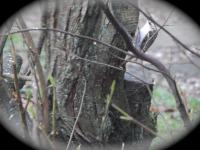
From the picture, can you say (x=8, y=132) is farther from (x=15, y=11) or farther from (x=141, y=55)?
(x=141, y=55)

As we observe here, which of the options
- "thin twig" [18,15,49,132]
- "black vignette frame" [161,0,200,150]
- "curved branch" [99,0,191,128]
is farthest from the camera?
"black vignette frame" [161,0,200,150]

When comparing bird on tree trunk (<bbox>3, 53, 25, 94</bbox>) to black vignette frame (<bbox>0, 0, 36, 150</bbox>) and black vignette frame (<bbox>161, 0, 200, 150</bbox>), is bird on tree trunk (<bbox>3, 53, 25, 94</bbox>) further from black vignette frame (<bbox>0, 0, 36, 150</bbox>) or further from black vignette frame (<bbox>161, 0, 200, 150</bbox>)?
black vignette frame (<bbox>161, 0, 200, 150</bbox>)

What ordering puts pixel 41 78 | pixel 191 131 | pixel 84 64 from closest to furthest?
pixel 41 78, pixel 191 131, pixel 84 64

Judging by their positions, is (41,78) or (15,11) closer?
(41,78)

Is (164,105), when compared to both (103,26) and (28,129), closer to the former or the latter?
(103,26)

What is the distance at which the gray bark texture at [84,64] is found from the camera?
239 cm

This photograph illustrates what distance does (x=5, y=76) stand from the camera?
8.08ft

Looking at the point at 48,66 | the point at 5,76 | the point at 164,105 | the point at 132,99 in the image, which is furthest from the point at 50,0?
the point at 164,105

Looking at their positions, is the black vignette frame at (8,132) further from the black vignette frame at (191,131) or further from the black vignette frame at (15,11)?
the black vignette frame at (191,131)

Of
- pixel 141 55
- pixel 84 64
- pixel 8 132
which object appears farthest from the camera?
pixel 84 64

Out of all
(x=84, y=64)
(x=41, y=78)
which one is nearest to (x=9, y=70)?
(x=84, y=64)

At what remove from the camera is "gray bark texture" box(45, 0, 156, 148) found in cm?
239

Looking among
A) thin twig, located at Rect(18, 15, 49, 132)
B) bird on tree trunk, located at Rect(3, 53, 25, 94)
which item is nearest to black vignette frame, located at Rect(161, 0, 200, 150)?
thin twig, located at Rect(18, 15, 49, 132)

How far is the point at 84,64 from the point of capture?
2441mm
